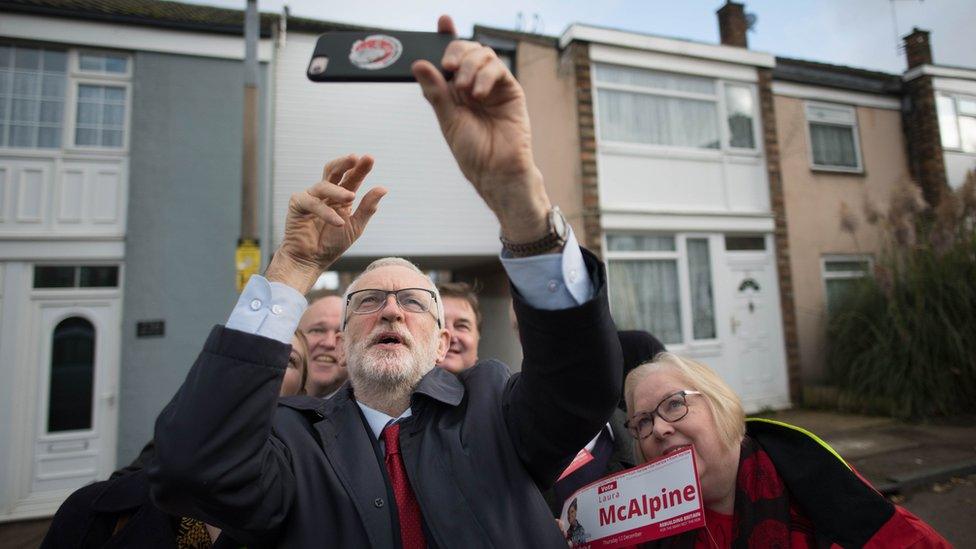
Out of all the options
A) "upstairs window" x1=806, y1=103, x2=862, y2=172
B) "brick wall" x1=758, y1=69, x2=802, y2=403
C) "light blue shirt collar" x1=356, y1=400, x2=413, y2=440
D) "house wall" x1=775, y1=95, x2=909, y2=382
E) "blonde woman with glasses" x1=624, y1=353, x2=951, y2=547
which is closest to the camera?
"blonde woman with glasses" x1=624, y1=353, x2=951, y2=547

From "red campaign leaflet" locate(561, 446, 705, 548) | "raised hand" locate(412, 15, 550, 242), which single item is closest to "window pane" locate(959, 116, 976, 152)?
"red campaign leaflet" locate(561, 446, 705, 548)

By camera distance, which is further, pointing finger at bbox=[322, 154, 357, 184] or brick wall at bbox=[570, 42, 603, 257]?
brick wall at bbox=[570, 42, 603, 257]

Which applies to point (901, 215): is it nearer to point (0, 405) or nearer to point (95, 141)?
point (95, 141)

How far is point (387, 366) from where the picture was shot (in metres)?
1.67

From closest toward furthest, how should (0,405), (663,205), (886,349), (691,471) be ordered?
(691,471), (0,405), (886,349), (663,205)

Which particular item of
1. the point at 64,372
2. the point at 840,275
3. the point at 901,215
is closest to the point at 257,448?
the point at 64,372

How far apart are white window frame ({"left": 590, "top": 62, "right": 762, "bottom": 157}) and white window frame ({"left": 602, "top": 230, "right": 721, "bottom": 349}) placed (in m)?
1.47

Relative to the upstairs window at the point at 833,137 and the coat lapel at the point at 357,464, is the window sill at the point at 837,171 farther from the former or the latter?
the coat lapel at the point at 357,464

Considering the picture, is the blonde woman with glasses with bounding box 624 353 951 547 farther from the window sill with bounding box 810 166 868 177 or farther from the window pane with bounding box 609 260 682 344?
the window sill with bounding box 810 166 868 177

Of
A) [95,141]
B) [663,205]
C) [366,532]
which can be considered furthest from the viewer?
[663,205]

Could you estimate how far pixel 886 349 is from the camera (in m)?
7.14

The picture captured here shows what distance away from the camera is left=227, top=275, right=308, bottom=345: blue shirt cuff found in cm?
125

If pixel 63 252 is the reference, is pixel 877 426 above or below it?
below

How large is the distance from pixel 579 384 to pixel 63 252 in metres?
7.51
